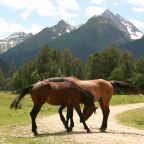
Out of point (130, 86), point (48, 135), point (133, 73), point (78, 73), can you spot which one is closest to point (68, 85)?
point (48, 135)

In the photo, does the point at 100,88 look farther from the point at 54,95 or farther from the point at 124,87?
the point at 54,95

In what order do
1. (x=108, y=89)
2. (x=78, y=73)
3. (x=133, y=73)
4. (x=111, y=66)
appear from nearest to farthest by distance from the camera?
(x=108, y=89)
(x=133, y=73)
(x=111, y=66)
(x=78, y=73)

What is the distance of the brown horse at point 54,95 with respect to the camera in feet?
69.8

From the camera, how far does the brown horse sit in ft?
69.8

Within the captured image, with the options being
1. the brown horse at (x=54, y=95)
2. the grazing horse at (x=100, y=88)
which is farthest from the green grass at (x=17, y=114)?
the brown horse at (x=54, y=95)

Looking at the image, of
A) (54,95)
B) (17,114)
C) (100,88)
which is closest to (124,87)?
(100,88)

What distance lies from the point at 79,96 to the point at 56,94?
4.28ft

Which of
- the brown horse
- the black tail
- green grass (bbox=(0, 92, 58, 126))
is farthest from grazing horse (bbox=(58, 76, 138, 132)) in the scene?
green grass (bbox=(0, 92, 58, 126))

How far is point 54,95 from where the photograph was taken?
2170 centimetres

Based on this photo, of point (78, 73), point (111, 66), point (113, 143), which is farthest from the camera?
point (78, 73)

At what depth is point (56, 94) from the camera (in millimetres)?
21750

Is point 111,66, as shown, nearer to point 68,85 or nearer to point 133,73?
point 133,73

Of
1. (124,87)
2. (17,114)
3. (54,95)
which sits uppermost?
(124,87)

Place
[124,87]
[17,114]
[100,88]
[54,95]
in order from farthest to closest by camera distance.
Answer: [17,114] → [124,87] → [100,88] → [54,95]
